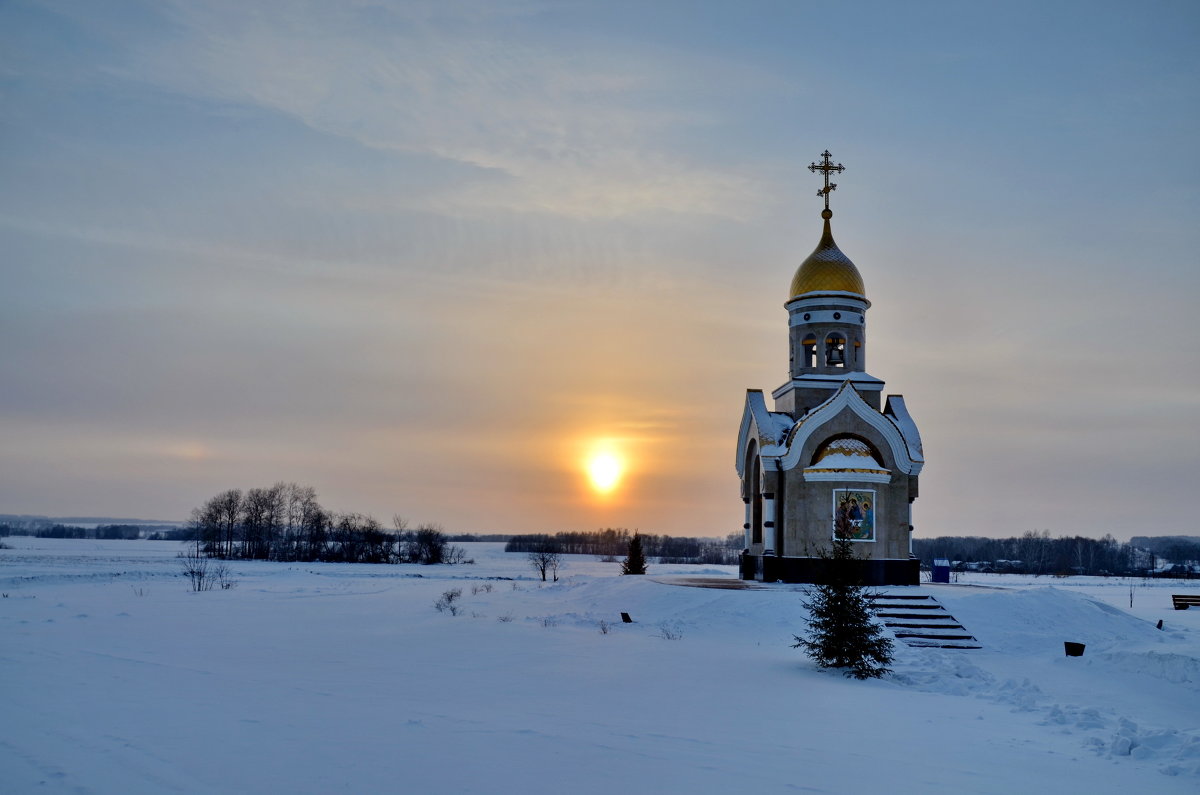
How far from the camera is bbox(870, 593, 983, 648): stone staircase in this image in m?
16.4

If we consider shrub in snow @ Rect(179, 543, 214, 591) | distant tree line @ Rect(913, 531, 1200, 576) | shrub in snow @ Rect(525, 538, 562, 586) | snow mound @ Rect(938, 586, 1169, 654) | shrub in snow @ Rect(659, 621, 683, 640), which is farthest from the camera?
distant tree line @ Rect(913, 531, 1200, 576)

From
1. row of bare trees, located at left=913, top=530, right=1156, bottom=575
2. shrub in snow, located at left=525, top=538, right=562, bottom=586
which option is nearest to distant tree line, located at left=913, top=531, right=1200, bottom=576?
row of bare trees, located at left=913, top=530, right=1156, bottom=575

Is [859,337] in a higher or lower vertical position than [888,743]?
higher

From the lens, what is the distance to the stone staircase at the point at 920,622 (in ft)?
53.9

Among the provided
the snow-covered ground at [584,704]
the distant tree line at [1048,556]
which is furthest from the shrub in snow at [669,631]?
the distant tree line at [1048,556]

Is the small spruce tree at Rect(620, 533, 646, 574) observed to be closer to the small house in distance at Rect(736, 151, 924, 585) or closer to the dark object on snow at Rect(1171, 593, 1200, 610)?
the small house in distance at Rect(736, 151, 924, 585)

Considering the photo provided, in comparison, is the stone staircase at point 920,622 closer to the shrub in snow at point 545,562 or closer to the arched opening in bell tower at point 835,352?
the arched opening in bell tower at point 835,352

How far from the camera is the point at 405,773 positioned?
6660mm

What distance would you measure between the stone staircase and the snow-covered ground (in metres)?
0.44

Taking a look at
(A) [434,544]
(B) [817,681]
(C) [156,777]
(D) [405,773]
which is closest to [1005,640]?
(B) [817,681]

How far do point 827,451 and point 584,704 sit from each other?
13.3 metres

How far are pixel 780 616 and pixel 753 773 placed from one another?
443 inches

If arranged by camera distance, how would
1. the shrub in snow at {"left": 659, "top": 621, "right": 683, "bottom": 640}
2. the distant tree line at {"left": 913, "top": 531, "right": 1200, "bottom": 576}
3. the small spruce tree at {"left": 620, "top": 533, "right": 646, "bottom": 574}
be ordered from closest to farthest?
the shrub in snow at {"left": 659, "top": 621, "right": 683, "bottom": 640}
the small spruce tree at {"left": 620, "top": 533, "right": 646, "bottom": 574}
the distant tree line at {"left": 913, "top": 531, "right": 1200, "bottom": 576}

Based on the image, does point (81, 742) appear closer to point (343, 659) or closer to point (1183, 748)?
point (343, 659)
